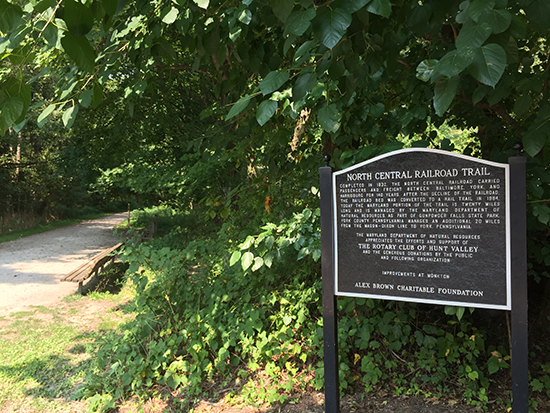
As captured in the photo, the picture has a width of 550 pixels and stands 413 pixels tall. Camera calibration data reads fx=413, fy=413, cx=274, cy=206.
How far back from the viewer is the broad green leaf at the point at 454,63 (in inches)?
43.6

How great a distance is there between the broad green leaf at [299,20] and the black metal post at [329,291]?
4.93ft

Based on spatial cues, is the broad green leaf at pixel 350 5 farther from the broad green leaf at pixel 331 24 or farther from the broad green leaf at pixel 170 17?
the broad green leaf at pixel 170 17

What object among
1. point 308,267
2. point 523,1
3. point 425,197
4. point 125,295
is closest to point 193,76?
point 125,295

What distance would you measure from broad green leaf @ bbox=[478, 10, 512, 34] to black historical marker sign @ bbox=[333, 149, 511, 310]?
1.29 m

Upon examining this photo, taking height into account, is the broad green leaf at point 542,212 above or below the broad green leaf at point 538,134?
below

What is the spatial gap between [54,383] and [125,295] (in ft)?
12.1

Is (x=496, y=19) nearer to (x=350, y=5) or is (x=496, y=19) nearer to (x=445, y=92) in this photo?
(x=445, y=92)

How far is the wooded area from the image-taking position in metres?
1.53

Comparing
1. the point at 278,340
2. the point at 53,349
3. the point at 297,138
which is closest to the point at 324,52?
the point at 297,138

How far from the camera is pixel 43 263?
11703 millimetres

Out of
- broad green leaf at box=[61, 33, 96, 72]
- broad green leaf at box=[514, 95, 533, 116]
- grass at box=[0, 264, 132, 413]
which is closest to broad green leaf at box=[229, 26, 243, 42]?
broad green leaf at box=[61, 33, 96, 72]

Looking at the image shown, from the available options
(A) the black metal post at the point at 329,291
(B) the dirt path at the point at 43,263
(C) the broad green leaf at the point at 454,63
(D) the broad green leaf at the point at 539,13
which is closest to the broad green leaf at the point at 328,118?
(C) the broad green leaf at the point at 454,63

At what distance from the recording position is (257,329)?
437 centimetres

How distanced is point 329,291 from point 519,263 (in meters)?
1.14
